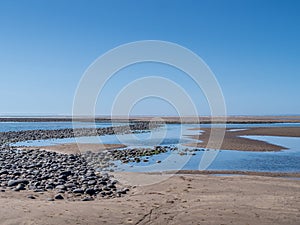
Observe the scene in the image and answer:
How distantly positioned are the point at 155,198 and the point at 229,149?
18235 millimetres

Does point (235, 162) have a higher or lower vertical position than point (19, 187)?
lower

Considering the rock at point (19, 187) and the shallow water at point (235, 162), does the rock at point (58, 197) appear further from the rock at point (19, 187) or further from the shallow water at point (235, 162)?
the shallow water at point (235, 162)

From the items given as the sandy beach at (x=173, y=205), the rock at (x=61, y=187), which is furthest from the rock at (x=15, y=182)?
the rock at (x=61, y=187)

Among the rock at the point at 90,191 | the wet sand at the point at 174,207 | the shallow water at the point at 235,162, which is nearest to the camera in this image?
the wet sand at the point at 174,207

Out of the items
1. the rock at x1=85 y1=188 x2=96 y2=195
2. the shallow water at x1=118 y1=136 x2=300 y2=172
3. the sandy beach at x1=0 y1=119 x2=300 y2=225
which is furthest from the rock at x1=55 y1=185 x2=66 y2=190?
the shallow water at x1=118 y1=136 x2=300 y2=172

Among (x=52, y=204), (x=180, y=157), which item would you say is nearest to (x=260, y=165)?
(x=180, y=157)

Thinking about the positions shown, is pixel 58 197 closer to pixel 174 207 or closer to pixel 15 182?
pixel 15 182

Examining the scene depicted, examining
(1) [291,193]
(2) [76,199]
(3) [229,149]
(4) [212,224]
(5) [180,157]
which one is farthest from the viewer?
(3) [229,149]

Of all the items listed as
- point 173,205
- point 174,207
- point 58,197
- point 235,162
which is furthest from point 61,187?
point 235,162

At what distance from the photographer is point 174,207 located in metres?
9.99

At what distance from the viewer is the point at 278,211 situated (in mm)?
9516

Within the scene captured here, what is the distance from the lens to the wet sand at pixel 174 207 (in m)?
8.65

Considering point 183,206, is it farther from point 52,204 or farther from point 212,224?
point 52,204

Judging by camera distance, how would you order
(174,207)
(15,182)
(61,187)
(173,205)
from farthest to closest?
(15,182), (61,187), (173,205), (174,207)
